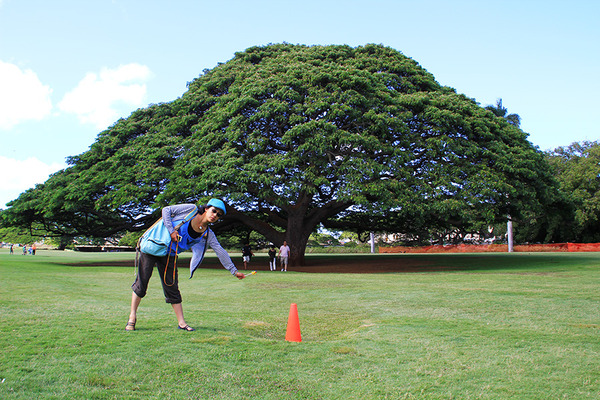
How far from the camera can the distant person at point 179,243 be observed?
5922 mm

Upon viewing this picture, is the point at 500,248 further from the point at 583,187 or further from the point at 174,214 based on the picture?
the point at 174,214

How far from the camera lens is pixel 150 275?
242 inches

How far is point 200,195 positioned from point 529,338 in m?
17.7

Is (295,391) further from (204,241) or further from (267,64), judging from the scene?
(267,64)

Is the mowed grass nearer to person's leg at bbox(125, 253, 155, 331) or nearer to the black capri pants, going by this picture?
person's leg at bbox(125, 253, 155, 331)

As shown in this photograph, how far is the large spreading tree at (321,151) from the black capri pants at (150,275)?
44.2ft

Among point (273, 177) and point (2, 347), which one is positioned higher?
point (273, 177)

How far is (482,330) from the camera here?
22.2ft

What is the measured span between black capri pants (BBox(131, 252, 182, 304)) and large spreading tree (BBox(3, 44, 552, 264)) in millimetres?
13486

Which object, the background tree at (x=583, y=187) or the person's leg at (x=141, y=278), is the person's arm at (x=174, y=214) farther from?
the background tree at (x=583, y=187)

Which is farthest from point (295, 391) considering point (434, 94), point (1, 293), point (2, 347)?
point (434, 94)

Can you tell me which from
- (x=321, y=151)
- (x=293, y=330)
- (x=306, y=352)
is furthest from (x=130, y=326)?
(x=321, y=151)

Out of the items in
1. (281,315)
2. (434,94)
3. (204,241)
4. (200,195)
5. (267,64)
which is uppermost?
(267,64)

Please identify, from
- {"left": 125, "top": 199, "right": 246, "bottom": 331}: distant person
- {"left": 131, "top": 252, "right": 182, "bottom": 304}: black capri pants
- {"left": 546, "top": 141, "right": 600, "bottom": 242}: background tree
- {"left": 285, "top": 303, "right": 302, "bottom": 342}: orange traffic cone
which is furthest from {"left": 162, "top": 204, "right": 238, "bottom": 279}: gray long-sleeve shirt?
{"left": 546, "top": 141, "right": 600, "bottom": 242}: background tree
